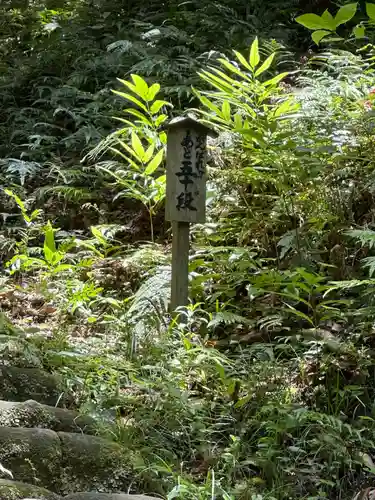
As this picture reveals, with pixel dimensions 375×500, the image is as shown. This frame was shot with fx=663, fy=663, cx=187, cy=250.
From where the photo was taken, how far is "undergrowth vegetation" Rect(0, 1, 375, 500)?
113 inches

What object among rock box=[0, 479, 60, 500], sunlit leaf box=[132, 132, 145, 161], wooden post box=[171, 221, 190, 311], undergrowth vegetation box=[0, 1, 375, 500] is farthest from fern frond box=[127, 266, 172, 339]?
rock box=[0, 479, 60, 500]

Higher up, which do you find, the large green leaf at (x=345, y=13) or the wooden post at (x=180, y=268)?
the large green leaf at (x=345, y=13)

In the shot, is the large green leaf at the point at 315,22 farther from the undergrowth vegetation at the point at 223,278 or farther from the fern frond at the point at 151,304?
the fern frond at the point at 151,304

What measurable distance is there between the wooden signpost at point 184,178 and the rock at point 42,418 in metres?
1.52

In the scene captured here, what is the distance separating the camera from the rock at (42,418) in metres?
2.52

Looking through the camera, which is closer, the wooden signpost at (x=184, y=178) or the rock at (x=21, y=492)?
the rock at (x=21, y=492)

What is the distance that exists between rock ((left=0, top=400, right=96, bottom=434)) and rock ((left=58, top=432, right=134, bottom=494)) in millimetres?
166

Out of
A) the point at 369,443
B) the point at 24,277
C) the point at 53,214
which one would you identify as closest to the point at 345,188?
the point at 369,443

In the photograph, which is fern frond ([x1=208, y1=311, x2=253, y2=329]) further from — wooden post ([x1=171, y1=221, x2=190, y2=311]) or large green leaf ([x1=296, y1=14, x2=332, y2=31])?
large green leaf ([x1=296, y1=14, x2=332, y2=31])

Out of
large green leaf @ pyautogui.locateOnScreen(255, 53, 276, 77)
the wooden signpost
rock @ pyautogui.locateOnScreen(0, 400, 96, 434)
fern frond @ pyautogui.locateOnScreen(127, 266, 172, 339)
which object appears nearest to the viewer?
rock @ pyautogui.locateOnScreen(0, 400, 96, 434)

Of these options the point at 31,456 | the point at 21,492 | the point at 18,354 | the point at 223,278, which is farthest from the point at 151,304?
the point at 21,492

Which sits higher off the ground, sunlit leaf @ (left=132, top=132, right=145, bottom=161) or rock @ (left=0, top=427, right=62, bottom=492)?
sunlit leaf @ (left=132, top=132, right=145, bottom=161)

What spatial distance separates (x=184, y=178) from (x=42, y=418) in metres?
2.02

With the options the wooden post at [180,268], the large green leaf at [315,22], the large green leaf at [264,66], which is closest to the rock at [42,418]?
the wooden post at [180,268]
